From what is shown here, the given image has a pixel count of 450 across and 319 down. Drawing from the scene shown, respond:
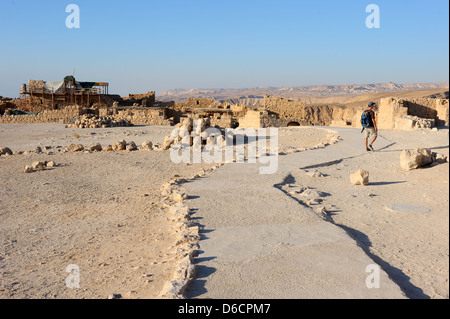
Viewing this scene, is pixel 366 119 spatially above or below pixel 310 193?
above

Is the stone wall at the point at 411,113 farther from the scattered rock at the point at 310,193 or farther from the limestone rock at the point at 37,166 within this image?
the limestone rock at the point at 37,166

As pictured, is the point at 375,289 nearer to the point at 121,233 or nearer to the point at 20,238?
the point at 121,233

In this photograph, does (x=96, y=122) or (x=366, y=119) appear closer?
(x=366, y=119)

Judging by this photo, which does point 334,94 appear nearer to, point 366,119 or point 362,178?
point 366,119

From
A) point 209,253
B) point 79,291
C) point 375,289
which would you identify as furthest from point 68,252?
point 375,289

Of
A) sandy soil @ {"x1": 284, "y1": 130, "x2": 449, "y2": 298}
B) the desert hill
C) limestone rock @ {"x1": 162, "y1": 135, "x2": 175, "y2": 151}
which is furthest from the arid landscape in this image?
the desert hill

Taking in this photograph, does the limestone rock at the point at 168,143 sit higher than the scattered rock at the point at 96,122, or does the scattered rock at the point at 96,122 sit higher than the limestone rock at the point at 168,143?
the scattered rock at the point at 96,122

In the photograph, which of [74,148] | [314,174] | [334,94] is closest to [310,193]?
[314,174]

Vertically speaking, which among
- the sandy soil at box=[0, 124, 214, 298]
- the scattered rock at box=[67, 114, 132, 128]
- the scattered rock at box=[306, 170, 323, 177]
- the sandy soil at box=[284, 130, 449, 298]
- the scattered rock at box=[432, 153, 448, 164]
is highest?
the scattered rock at box=[67, 114, 132, 128]

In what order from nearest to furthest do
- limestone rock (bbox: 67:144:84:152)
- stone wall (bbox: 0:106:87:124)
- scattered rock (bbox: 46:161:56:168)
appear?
scattered rock (bbox: 46:161:56:168)
limestone rock (bbox: 67:144:84:152)
stone wall (bbox: 0:106:87:124)

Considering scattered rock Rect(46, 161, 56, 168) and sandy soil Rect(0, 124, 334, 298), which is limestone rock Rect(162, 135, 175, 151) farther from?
scattered rock Rect(46, 161, 56, 168)

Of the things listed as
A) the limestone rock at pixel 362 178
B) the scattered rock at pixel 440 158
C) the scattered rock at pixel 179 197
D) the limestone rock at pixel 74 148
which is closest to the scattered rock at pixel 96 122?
the limestone rock at pixel 74 148

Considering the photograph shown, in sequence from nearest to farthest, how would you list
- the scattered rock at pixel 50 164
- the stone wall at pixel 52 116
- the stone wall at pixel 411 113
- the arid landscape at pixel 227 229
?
1. the arid landscape at pixel 227 229
2. the scattered rock at pixel 50 164
3. the stone wall at pixel 411 113
4. the stone wall at pixel 52 116

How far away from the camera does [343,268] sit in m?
3.44
